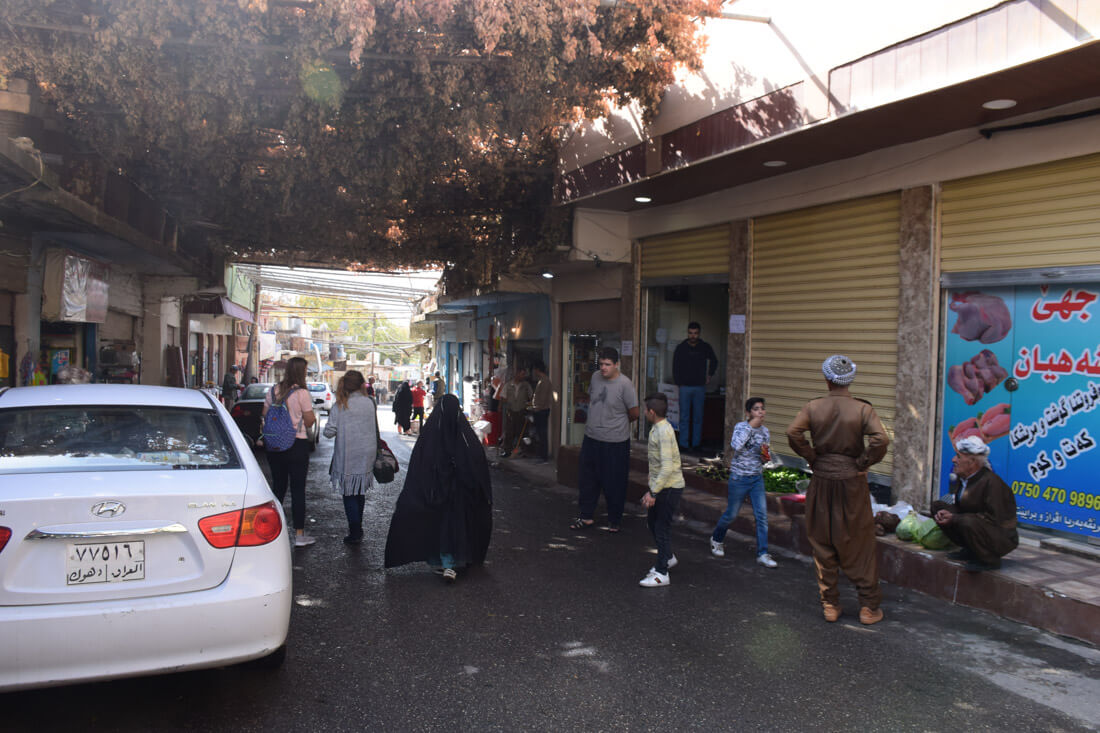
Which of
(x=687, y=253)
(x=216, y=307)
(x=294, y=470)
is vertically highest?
(x=687, y=253)

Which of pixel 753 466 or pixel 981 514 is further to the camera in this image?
pixel 753 466

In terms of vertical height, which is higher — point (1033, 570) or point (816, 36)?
point (816, 36)

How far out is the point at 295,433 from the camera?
286 inches

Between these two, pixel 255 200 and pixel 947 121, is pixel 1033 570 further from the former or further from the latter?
pixel 255 200

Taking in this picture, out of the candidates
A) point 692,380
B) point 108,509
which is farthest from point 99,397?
point 692,380

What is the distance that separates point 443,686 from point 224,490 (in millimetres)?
1550

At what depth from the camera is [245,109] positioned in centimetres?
830

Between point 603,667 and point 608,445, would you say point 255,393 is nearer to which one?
point 608,445

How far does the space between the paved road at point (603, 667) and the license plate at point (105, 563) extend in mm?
314

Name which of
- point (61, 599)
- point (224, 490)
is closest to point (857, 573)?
point (224, 490)

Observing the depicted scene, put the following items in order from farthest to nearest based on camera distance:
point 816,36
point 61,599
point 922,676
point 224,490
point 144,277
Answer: point 144,277 → point 816,36 → point 922,676 → point 224,490 → point 61,599

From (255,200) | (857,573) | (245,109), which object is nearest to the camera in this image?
(857,573)

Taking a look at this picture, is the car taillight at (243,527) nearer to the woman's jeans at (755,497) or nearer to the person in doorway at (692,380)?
the woman's jeans at (755,497)

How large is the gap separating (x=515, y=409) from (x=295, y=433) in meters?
7.84
